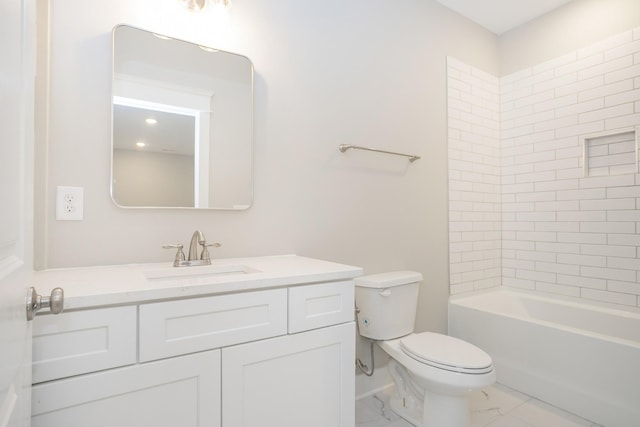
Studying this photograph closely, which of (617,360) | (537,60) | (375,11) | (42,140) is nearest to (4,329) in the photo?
(42,140)

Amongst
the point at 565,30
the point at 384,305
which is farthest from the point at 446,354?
the point at 565,30

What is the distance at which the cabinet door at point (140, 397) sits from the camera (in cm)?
82

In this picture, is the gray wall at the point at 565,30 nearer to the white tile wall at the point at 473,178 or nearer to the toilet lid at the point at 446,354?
the white tile wall at the point at 473,178

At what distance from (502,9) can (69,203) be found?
3006 millimetres

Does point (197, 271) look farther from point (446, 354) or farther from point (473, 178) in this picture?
point (473, 178)

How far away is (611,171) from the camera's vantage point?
2225 mm

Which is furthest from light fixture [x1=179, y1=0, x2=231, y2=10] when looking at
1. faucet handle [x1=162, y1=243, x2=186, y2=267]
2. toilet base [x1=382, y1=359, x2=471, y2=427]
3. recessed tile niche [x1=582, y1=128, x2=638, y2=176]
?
recessed tile niche [x1=582, y1=128, x2=638, y2=176]

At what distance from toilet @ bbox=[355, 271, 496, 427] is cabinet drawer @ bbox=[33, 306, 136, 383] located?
48.5 inches

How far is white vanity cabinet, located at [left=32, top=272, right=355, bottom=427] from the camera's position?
0.84 m

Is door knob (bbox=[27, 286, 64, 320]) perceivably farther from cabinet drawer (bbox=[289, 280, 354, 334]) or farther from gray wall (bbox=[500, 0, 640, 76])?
gray wall (bbox=[500, 0, 640, 76])

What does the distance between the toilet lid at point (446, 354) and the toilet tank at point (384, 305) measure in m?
0.10

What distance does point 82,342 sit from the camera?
85cm

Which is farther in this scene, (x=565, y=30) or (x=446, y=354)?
(x=565, y=30)

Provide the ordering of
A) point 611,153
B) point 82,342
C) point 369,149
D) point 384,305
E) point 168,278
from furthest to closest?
point 611,153
point 369,149
point 384,305
point 168,278
point 82,342
